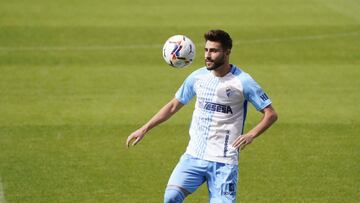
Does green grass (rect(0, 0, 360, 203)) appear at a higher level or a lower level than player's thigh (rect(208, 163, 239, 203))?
lower

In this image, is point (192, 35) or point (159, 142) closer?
point (159, 142)

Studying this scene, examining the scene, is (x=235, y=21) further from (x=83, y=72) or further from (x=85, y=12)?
(x=83, y=72)

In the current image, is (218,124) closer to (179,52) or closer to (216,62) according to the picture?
(216,62)

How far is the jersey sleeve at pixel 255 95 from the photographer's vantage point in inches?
379

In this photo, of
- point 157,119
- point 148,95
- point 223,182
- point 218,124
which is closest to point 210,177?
point 223,182

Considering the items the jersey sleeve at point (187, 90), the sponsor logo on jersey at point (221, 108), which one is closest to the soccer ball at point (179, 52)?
the jersey sleeve at point (187, 90)

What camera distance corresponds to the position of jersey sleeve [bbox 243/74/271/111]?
31.6 feet

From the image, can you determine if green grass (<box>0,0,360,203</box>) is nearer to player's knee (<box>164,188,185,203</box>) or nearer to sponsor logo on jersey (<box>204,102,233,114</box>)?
player's knee (<box>164,188,185,203</box>)

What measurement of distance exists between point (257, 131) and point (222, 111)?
562mm

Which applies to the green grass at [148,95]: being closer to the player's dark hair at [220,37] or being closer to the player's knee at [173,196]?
the player's knee at [173,196]

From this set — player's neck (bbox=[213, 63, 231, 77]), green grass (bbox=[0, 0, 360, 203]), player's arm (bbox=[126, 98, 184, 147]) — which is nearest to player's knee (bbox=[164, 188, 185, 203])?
player's arm (bbox=[126, 98, 184, 147])

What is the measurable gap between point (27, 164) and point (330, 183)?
4.75m

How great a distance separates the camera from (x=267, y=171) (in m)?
13.7

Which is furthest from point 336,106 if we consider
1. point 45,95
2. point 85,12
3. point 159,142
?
point 85,12
